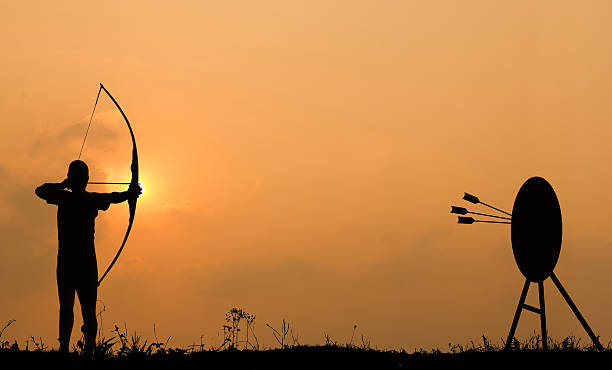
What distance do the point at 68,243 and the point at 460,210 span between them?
5630 mm

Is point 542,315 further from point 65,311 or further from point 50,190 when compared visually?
point 50,190

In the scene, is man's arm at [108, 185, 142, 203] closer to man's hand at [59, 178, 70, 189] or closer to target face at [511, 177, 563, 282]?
man's hand at [59, 178, 70, 189]

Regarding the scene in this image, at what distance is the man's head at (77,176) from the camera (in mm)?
10500

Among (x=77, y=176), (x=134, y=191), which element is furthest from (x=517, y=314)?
(x=77, y=176)

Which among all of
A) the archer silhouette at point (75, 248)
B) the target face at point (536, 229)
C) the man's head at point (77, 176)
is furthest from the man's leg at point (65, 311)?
the target face at point (536, 229)

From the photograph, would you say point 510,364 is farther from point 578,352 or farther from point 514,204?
point 514,204

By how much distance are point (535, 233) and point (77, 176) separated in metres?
6.47

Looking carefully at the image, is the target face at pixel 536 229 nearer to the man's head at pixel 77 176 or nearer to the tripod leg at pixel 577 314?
the tripod leg at pixel 577 314

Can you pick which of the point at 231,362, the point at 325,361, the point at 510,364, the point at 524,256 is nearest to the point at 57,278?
the point at 231,362

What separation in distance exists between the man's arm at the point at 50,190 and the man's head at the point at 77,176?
0.09 meters

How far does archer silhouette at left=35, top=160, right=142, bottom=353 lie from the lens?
34.2 feet

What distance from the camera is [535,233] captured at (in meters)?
12.5

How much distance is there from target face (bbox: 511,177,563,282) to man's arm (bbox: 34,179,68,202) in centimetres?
643

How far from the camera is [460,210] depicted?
1273cm
